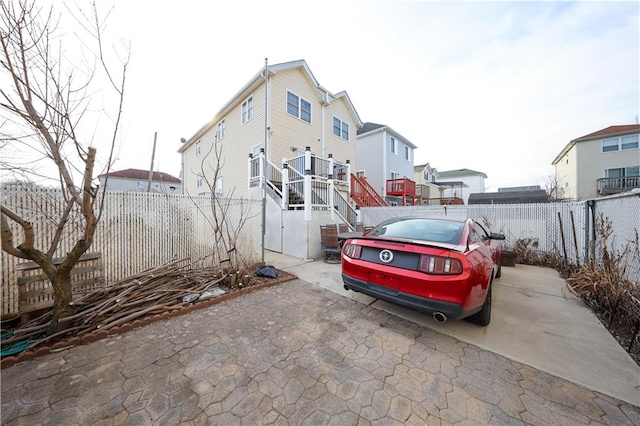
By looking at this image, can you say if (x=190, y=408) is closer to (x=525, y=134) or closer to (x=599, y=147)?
(x=525, y=134)

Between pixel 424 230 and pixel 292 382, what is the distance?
2.61 meters

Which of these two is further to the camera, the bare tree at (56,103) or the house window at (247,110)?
the house window at (247,110)

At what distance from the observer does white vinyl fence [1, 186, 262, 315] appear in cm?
329

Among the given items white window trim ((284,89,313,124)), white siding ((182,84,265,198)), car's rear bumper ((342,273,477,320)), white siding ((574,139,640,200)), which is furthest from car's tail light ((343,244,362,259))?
white siding ((574,139,640,200))

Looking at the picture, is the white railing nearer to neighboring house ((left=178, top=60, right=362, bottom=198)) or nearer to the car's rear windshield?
neighboring house ((left=178, top=60, right=362, bottom=198))

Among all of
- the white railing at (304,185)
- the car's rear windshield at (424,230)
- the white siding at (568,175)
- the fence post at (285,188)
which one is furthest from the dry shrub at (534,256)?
the white siding at (568,175)

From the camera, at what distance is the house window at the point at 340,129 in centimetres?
1424

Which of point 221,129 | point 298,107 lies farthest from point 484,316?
point 221,129

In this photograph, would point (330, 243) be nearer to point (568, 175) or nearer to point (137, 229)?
point (137, 229)

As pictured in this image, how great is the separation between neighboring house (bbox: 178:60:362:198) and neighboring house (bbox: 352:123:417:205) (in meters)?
2.82

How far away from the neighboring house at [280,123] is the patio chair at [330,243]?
340cm

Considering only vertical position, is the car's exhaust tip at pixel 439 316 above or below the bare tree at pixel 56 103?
below

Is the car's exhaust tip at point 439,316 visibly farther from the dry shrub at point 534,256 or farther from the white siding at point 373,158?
the white siding at point 373,158

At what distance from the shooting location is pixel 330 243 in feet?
22.1
